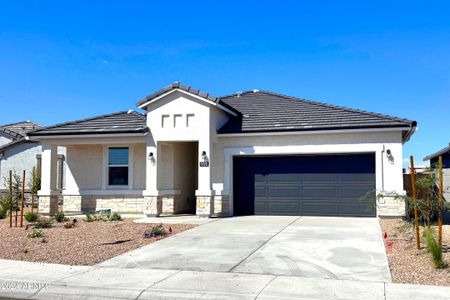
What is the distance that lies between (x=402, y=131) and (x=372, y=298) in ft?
35.0

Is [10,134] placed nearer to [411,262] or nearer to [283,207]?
[283,207]

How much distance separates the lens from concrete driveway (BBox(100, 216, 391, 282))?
857 cm

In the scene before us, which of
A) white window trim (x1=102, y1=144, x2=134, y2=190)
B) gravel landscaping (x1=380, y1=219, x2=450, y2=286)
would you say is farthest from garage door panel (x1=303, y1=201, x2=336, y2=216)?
white window trim (x1=102, y1=144, x2=134, y2=190)

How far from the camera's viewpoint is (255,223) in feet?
49.2

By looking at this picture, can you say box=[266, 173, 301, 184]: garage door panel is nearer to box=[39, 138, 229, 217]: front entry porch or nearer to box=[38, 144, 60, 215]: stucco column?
box=[39, 138, 229, 217]: front entry porch

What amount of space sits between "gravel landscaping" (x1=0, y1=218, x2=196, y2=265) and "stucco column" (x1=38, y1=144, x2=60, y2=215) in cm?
296

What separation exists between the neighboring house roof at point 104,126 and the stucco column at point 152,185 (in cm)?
78

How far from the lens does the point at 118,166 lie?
19391 mm

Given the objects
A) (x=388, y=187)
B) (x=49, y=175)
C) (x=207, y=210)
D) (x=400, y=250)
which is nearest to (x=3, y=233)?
(x=49, y=175)

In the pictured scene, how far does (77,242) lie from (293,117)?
9716 mm

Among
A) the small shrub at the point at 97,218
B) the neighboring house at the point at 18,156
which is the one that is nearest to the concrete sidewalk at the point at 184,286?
the small shrub at the point at 97,218

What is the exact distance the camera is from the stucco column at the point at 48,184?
18.6 m

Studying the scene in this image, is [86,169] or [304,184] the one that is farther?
[86,169]

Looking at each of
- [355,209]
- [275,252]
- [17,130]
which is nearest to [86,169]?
[355,209]
